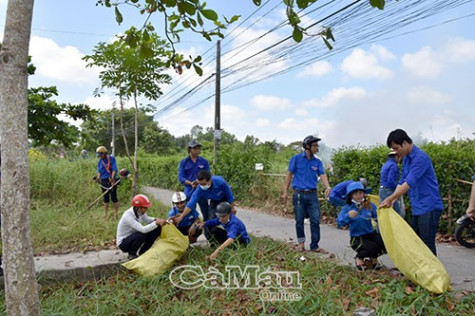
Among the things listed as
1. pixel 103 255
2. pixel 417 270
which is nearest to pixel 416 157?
pixel 417 270

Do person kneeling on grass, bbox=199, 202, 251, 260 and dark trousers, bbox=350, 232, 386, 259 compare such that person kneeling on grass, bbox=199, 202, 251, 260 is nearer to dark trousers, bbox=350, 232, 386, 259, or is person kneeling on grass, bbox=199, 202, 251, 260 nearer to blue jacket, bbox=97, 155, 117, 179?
dark trousers, bbox=350, 232, 386, 259

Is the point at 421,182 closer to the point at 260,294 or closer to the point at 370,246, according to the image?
the point at 370,246

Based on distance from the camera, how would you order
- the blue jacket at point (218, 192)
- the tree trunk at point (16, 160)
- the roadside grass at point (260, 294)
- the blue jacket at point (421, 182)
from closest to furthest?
the tree trunk at point (16, 160), the roadside grass at point (260, 294), the blue jacket at point (421, 182), the blue jacket at point (218, 192)

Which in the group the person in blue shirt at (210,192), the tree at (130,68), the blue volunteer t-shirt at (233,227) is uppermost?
the tree at (130,68)

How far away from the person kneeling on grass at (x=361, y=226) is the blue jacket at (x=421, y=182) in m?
0.54

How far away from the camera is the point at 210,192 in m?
5.25

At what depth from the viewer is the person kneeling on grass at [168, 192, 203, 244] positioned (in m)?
5.12

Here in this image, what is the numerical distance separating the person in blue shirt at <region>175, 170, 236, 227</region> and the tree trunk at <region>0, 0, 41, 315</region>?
8.45 feet

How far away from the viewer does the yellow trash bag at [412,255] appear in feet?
10.9

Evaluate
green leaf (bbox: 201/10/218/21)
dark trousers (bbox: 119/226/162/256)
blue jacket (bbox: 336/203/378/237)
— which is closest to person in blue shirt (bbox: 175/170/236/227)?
dark trousers (bbox: 119/226/162/256)

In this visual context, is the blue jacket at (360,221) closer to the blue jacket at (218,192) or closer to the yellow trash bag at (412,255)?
the yellow trash bag at (412,255)

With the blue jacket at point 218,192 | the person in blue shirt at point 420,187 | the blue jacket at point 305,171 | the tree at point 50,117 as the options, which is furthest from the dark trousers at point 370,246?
the tree at point 50,117

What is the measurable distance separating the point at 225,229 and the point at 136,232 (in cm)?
119

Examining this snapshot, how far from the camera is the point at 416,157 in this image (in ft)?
12.1
